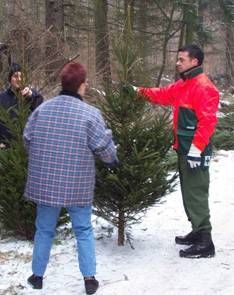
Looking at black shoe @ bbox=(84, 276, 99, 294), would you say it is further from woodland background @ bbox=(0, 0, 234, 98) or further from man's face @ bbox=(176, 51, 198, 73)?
woodland background @ bbox=(0, 0, 234, 98)

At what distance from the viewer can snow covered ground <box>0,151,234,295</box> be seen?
481 centimetres

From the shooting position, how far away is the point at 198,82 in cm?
531

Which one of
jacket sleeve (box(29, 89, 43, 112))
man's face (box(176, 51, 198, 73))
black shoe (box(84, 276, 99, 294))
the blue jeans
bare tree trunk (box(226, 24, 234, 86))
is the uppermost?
man's face (box(176, 51, 198, 73))

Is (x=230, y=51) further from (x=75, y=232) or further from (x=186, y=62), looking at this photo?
(x=75, y=232)

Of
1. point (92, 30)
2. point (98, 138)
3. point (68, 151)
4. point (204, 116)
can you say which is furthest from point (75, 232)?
point (92, 30)

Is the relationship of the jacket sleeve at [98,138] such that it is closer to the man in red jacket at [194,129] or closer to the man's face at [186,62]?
the man in red jacket at [194,129]

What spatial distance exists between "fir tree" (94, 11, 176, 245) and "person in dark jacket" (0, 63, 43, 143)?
0.86 meters

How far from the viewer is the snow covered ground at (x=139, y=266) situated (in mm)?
4812

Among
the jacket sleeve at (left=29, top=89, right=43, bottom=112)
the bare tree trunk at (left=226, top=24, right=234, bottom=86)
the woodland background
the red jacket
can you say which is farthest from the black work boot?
the bare tree trunk at (left=226, top=24, right=234, bottom=86)

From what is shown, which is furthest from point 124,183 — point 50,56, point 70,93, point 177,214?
point 50,56

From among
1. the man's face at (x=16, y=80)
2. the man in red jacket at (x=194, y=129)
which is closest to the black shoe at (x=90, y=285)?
the man in red jacket at (x=194, y=129)

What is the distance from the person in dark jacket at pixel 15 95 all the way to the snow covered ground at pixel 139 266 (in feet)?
4.01

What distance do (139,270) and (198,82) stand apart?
1.87m

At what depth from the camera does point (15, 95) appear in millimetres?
5930
